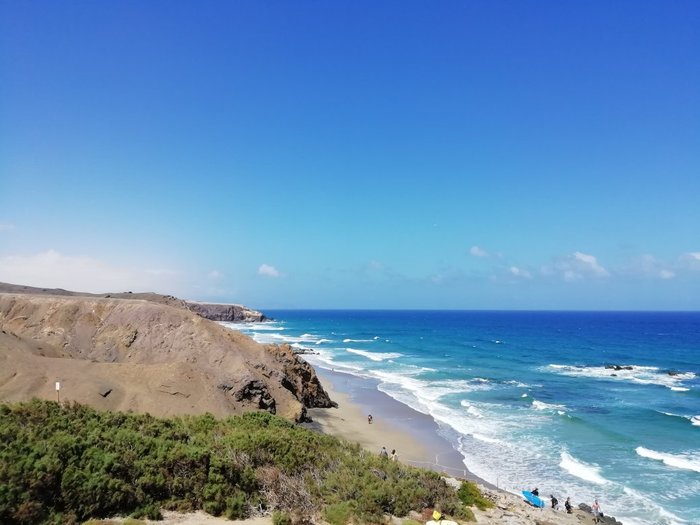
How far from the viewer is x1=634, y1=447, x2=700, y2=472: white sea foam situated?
88.7 feet

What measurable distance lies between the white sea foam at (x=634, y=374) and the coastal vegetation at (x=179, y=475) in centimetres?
4815

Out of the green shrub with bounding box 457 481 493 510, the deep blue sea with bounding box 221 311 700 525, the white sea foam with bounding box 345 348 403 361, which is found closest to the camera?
the green shrub with bounding box 457 481 493 510

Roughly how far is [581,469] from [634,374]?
41808mm

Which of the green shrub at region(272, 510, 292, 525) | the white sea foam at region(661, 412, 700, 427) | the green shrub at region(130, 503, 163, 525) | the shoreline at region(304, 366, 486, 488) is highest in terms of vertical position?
the green shrub at region(130, 503, 163, 525)

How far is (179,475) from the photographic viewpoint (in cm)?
1313

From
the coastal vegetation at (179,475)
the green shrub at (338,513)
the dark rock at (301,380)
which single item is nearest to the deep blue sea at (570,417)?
the dark rock at (301,380)

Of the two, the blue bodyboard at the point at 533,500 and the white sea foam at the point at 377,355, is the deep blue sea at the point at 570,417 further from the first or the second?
the blue bodyboard at the point at 533,500

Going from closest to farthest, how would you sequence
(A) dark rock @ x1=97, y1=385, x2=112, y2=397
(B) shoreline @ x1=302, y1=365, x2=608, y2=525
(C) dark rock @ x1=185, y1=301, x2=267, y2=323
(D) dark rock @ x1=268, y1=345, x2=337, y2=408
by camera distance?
(B) shoreline @ x1=302, y1=365, x2=608, y2=525, (A) dark rock @ x1=97, y1=385, x2=112, y2=397, (D) dark rock @ x1=268, y1=345, x2=337, y2=408, (C) dark rock @ x1=185, y1=301, x2=267, y2=323

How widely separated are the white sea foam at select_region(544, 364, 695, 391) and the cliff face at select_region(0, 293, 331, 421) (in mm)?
37759

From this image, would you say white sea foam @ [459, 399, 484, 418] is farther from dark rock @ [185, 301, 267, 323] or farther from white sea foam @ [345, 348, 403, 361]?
dark rock @ [185, 301, 267, 323]

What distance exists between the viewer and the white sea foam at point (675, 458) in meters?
27.0

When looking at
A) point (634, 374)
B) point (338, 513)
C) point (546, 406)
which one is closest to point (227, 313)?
point (634, 374)

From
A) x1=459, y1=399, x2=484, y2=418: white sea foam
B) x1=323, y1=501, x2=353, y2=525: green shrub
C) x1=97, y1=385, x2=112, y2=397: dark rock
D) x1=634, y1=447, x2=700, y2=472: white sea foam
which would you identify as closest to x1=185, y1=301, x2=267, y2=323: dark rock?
x1=459, y1=399, x2=484, y2=418: white sea foam

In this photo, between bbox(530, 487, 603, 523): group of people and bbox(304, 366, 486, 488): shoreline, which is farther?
bbox(304, 366, 486, 488): shoreline
